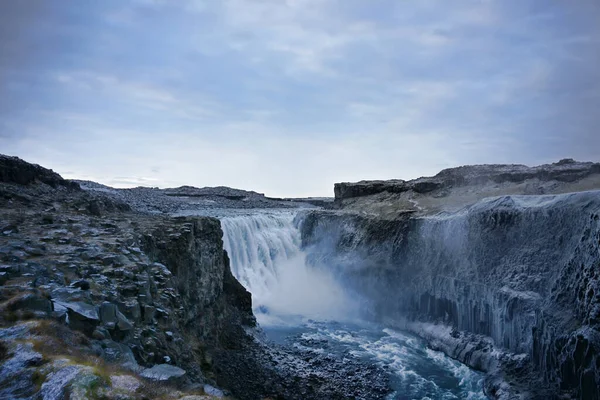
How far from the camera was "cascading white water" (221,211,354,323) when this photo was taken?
3192cm

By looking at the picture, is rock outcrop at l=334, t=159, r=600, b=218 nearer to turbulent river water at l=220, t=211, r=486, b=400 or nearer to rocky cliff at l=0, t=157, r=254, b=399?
turbulent river water at l=220, t=211, r=486, b=400

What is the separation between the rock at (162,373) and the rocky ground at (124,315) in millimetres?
48

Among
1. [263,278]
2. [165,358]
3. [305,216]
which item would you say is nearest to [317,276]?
[263,278]

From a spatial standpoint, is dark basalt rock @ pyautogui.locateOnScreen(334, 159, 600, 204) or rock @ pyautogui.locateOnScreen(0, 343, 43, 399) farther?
dark basalt rock @ pyautogui.locateOnScreen(334, 159, 600, 204)

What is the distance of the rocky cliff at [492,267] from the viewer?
598 inches

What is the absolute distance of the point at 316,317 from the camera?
29.9 metres

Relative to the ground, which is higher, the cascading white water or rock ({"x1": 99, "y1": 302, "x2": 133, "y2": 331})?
rock ({"x1": 99, "y1": 302, "x2": 133, "y2": 331})

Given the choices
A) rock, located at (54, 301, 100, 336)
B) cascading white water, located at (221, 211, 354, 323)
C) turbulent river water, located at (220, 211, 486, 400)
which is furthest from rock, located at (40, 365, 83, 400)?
cascading white water, located at (221, 211, 354, 323)

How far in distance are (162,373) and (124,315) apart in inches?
101

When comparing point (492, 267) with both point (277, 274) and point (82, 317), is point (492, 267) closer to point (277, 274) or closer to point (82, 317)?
point (277, 274)

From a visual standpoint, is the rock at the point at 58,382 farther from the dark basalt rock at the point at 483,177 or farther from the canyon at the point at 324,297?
the dark basalt rock at the point at 483,177

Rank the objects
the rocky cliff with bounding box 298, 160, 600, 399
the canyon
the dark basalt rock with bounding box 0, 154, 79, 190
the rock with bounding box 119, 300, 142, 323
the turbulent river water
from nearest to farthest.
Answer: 1. the canyon
2. the rock with bounding box 119, 300, 142, 323
3. the rocky cliff with bounding box 298, 160, 600, 399
4. the turbulent river water
5. the dark basalt rock with bounding box 0, 154, 79, 190

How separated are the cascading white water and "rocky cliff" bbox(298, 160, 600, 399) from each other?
1.71 m

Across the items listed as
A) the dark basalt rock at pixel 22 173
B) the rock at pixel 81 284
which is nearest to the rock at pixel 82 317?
the rock at pixel 81 284
